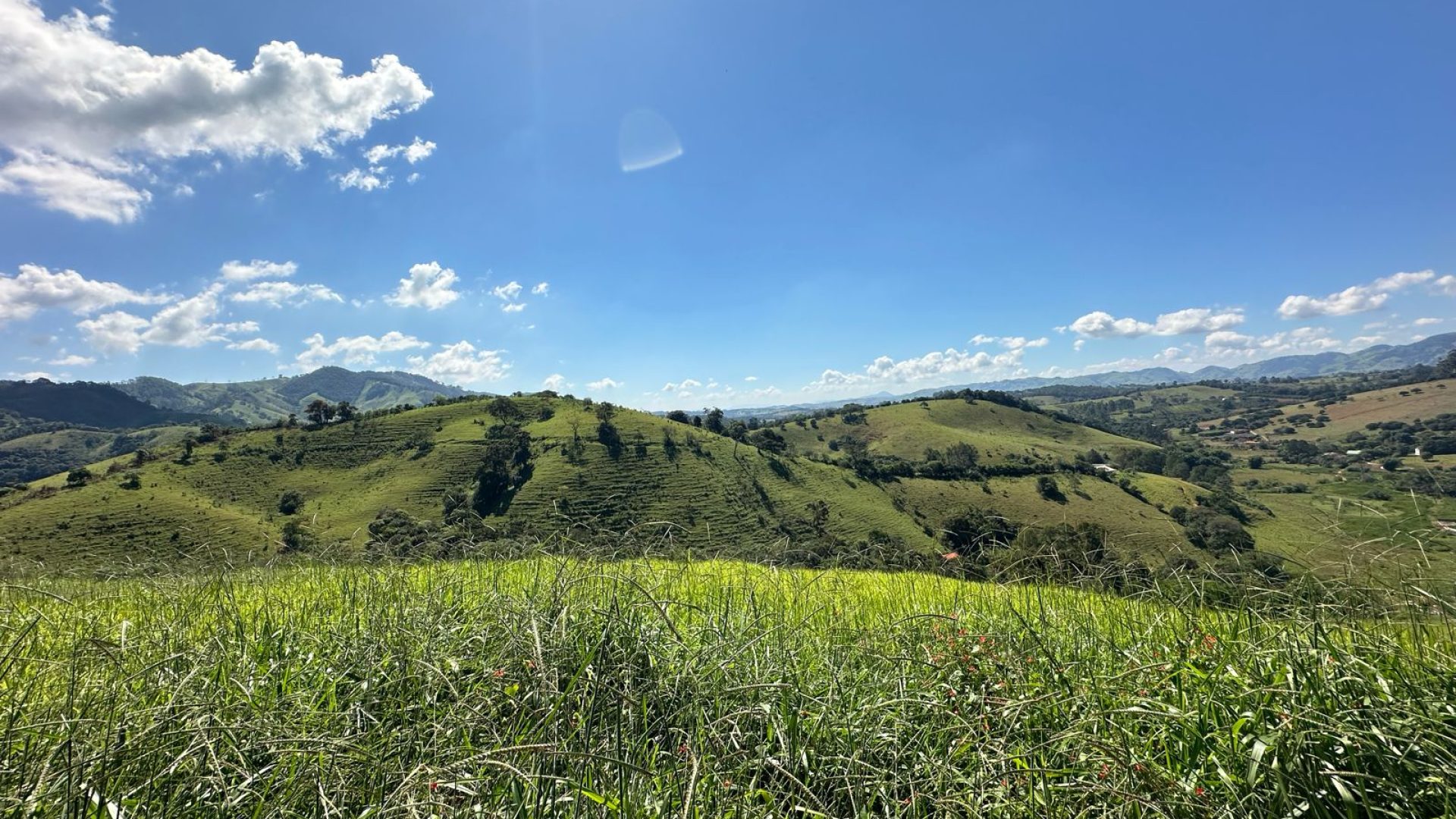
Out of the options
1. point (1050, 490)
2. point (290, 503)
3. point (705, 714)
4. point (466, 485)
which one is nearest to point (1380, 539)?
point (705, 714)

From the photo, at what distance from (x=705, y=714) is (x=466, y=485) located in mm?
121191

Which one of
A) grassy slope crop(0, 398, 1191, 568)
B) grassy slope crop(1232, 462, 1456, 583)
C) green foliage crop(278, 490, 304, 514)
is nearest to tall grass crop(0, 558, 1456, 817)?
grassy slope crop(1232, 462, 1456, 583)

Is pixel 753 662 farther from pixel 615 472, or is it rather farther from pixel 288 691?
pixel 615 472

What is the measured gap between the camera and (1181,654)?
4.14 metres

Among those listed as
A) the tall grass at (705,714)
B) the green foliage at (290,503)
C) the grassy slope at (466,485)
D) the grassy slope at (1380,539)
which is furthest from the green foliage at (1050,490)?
the green foliage at (290,503)

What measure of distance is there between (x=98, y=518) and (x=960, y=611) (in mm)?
126593

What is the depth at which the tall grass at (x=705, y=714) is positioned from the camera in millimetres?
2533

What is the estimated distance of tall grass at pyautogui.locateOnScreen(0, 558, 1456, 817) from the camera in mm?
2533

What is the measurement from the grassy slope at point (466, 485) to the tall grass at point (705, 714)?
257 ft

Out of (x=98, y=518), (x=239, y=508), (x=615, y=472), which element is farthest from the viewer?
(x=615, y=472)

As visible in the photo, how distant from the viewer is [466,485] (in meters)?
112

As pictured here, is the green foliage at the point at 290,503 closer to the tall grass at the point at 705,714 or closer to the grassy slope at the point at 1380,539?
the tall grass at the point at 705,714

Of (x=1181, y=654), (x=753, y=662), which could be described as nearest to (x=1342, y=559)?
(x=1181, y=654)

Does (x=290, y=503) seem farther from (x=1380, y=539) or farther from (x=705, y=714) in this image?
(x=1380, y=539)
